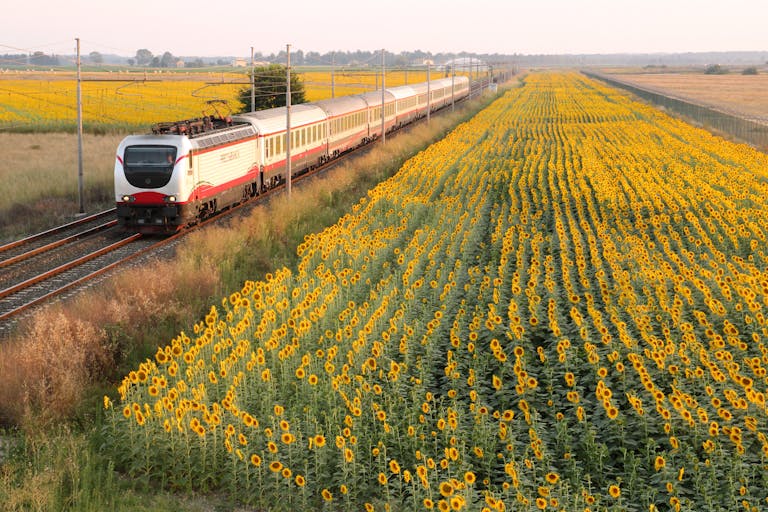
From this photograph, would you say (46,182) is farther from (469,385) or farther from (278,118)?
(469,385)

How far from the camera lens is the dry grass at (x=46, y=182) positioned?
25.3 metres

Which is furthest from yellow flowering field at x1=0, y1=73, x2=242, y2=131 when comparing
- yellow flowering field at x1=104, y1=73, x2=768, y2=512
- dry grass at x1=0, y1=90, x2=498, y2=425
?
yellow flowering field at x1=104, y1=73, x2=768, y2=512

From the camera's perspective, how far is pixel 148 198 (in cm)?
2183

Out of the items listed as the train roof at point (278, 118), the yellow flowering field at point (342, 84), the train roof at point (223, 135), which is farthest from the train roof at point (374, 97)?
the train roof at point (223, 135)

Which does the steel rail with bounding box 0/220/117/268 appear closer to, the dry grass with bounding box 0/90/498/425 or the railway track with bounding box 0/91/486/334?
the railway track with bounding box 0/91/486/334

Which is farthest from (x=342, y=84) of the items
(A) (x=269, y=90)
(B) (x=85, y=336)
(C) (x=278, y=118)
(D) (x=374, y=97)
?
(B) (x=85, y=336)

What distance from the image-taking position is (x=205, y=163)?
23.2 metres

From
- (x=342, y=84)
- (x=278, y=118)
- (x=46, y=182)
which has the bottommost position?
(x=46, y=182)

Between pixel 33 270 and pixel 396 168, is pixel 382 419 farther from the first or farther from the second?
pixel 396 168

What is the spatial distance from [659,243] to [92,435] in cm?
1527

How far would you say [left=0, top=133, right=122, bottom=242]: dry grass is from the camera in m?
25.3

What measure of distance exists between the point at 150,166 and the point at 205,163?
180cm

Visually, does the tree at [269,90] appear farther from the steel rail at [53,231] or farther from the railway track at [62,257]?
the railway track at [62,257]

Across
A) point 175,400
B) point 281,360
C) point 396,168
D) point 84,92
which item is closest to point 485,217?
point 396,168
